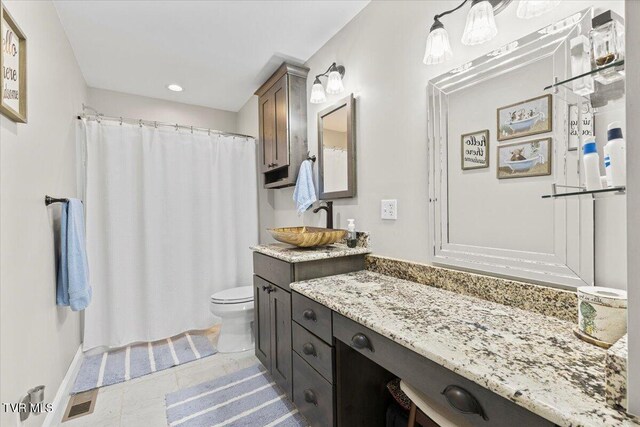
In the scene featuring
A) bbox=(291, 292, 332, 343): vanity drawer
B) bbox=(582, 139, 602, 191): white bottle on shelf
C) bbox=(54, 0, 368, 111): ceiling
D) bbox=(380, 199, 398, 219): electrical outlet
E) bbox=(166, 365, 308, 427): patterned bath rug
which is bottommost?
bbox=(166, 365, 308, 427): patterned bath rug

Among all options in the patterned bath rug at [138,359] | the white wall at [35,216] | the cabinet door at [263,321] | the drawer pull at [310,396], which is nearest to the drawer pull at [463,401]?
the drawer pull at [310,396]

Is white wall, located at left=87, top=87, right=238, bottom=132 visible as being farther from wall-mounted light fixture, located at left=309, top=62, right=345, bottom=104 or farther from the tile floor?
the tile floor

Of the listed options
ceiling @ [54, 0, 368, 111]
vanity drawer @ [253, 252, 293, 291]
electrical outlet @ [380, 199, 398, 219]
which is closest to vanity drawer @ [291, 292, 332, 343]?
vanity drawer @ [253, 252, 293, 291]

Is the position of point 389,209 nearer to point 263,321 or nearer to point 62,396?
point 263,321

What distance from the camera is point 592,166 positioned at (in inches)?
30.3

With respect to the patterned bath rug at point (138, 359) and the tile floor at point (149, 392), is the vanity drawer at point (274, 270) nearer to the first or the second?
the tile floor at point (149, 392)

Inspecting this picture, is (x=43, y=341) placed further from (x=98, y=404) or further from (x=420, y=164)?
(x=420, y=164)

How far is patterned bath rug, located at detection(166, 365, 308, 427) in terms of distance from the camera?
1475 mm

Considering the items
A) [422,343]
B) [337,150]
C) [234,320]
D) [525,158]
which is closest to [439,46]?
[525,158]

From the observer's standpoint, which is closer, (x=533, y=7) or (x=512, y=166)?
(x=533, y=7)

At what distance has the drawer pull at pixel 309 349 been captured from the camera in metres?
1.24

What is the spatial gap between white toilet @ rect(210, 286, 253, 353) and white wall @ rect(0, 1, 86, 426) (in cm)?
95

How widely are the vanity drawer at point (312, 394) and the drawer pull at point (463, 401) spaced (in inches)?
22.7

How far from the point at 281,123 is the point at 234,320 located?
1.65 m
